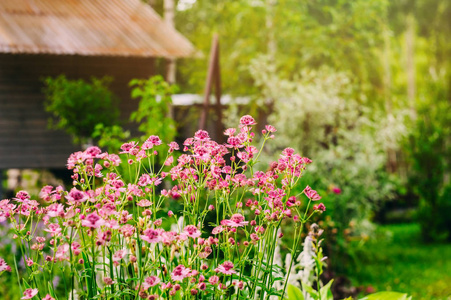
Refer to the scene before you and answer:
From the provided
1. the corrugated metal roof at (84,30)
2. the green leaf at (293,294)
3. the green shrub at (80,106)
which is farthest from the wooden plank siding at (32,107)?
the green leaf at (293,294)

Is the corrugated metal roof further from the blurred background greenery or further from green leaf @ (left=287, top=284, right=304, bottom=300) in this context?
green leaf @ (left=287, top=284, right=304, bottom=300)

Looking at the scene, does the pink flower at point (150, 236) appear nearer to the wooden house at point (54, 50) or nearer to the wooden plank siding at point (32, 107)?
the wooden house at point (54, 50)

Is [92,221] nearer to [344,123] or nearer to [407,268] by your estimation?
[407,268]

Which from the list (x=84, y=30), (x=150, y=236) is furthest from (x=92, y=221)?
(x=84, y=30)

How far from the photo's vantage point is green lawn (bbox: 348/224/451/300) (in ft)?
17.8

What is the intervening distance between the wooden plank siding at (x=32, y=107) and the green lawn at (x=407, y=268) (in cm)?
404

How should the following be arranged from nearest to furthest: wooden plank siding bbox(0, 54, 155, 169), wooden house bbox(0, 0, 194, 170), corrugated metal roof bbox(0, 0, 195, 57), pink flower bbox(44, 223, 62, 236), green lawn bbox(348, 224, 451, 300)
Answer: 1. pink flower bbox(44, 223, 62, 236)
2. green lawn bbox(348, 224, 451, 300)
3. corrugated metal roof bbox(0, 0, 195, 57)
4. wooden house bbox(0, 0, 194, 170)
5. wooden plank siding bbox(0, 54, 155, 169)

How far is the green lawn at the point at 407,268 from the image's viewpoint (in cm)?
542

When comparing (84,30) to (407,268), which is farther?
(84,30)

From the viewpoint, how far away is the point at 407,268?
6453 mm

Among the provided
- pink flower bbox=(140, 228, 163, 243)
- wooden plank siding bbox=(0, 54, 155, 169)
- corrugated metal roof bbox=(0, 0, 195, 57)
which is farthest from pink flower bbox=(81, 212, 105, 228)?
wooden plank siding bbox=(0, 54, 155, 169)

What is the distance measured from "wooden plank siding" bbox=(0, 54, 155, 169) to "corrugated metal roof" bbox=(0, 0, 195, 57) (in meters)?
0.78

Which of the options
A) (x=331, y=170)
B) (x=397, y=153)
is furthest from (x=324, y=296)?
(x=397, y=153)

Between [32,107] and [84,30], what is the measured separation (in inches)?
55.2
